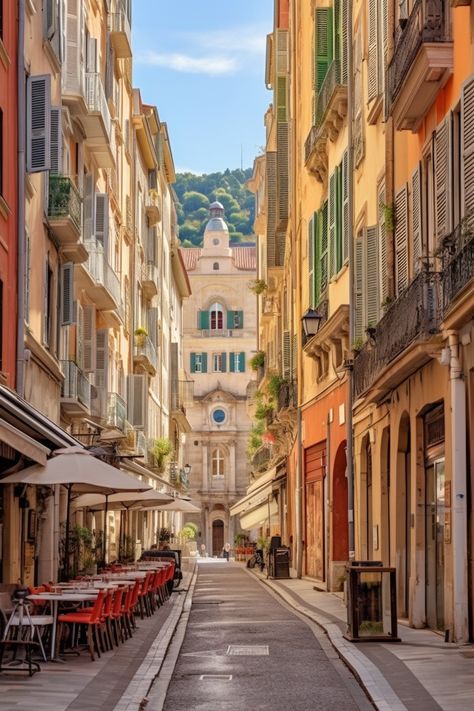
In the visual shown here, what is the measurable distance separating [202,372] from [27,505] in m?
86.4

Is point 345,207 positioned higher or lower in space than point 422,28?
higher

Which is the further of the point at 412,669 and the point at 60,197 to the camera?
the point at 60,197

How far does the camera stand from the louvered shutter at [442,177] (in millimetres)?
19109

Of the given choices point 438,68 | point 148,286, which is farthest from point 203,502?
point 438,68

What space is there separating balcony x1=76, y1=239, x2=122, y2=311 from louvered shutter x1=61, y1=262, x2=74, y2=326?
202cm

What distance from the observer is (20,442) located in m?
15.5

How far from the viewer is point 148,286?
189 feet

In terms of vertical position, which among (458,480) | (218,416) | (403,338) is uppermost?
(218,416)

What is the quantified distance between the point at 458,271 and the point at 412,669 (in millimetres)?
4911

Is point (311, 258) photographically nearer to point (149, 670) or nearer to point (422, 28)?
point (422, 28)

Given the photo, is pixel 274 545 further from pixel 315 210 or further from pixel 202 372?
pixel 202 372

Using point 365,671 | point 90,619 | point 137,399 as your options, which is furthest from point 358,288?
point 137,399

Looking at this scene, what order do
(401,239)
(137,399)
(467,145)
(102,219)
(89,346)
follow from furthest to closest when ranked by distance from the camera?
(137,399), (102,219), (89,346), (401,239), (467,145)

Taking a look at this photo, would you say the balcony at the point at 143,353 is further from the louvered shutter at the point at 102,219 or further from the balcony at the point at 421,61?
the balcony at the point at 421,61
